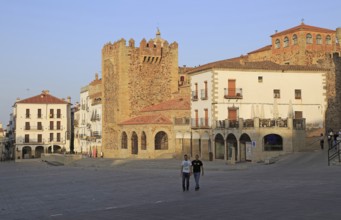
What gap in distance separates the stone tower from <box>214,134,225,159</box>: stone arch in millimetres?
17748

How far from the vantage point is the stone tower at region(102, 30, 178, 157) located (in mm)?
58375

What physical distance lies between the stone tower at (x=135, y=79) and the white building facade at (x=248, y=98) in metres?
15.3

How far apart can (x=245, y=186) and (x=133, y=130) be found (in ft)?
113

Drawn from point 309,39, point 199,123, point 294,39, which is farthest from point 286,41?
point 199,123

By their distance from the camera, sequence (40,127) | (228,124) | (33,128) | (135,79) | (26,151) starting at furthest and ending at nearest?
(40,127) < (33,128) < (26,151) < (135,79) < (228,124)

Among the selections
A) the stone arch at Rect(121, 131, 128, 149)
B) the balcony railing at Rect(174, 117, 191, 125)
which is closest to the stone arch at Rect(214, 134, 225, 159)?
the balcony railing at Rect(174, 117, 191, 125)

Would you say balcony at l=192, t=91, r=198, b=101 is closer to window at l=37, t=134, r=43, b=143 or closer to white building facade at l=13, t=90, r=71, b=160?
white building facade at l=13, t=90, r=71, b=160

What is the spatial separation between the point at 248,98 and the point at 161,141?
42.6 ft

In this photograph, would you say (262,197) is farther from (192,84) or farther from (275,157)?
(192,84)

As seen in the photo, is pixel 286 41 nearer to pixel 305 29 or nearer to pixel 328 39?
pixel 305 29

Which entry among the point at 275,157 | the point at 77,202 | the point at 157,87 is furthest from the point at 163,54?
the point at 77,202

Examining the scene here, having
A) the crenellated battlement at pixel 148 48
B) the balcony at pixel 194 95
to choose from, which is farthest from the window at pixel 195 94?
the crenellated battlement at pixel 148 48

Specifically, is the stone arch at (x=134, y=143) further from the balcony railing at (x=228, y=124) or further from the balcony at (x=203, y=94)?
the balcony railing at (x=228, y=124)

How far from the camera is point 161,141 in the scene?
171ft
